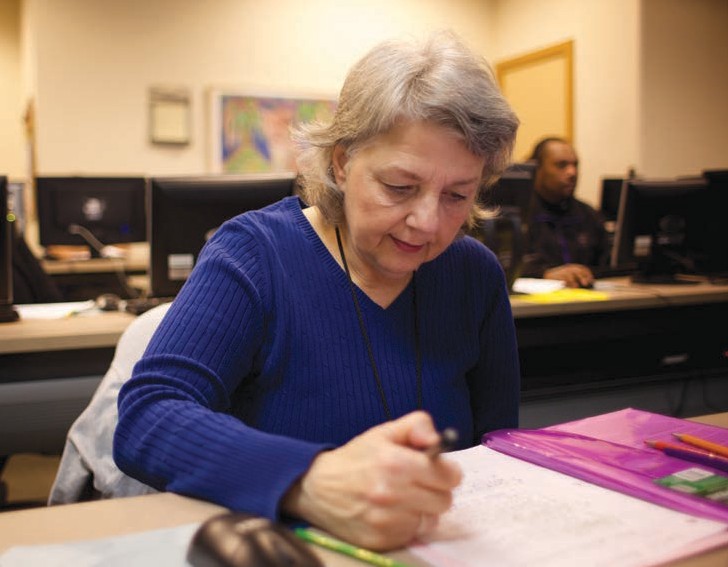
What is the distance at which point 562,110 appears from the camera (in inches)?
215

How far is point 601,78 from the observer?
5.10 metres

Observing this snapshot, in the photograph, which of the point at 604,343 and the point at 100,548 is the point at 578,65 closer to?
the point at 604,343

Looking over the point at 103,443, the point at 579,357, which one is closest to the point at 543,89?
the point at 579,357

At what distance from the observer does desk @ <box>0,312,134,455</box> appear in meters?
1.84

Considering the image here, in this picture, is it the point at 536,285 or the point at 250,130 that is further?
the point at 250,130

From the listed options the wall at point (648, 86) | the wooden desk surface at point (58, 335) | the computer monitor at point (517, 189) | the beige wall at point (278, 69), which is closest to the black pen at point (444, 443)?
the wooden desk surface at point (58, 335)

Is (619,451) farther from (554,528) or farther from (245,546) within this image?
(245,546)

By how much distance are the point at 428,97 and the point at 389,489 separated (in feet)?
1.77

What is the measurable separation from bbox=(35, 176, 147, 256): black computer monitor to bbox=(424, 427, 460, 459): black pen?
11.6ft

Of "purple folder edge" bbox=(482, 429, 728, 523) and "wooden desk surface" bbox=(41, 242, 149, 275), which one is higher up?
"purple folder edge" bbox=(482, 429, 728, 523)

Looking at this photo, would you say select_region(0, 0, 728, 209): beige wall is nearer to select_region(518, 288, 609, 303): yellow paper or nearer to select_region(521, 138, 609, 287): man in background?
select_region(521, 138, 609, 287): man in background

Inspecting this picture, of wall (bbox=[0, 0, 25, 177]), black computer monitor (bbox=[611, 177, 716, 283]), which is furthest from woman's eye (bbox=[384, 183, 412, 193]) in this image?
wall (bbox=[0, 0, 25, 177])

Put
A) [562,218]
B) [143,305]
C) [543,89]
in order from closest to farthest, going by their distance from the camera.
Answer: [143,305] → [562,218] → [543,89]

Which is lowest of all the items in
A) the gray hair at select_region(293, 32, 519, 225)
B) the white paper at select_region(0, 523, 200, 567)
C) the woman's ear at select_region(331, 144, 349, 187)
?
the white paper at select_region(0, 523, 200, 567)
